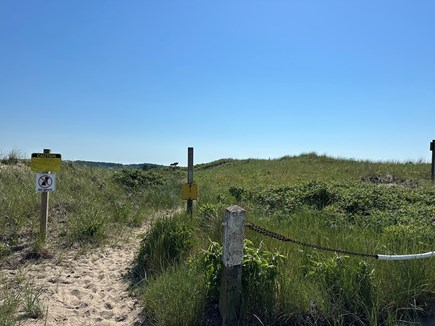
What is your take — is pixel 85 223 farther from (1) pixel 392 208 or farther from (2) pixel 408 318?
(1) pixel 392 208

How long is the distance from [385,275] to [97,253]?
4359mm

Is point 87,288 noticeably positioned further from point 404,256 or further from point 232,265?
point 404,256

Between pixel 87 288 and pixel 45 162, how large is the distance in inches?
102

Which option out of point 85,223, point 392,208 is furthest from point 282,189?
point 85,223

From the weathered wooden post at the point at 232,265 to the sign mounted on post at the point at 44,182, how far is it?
4222 mm

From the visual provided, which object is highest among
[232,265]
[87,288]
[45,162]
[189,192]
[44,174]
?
[45,162]

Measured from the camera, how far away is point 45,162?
21.2 feet

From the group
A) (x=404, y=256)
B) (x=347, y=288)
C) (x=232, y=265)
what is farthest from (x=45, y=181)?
(x=404, y=256)

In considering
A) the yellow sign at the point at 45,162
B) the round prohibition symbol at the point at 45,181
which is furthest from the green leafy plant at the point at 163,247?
the yellow sign at the point at 45,162

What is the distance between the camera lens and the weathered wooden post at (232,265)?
340 cm

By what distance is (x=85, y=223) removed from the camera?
6.84m

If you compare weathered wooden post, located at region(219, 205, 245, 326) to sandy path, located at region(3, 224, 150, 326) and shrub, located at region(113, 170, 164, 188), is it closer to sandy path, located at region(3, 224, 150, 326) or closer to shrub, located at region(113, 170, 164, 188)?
sandy path, located at region(3, 224, 150, 326)

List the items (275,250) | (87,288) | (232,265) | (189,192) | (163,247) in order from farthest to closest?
(189,192), (163,247), (87,288), (275,250), (232,265)

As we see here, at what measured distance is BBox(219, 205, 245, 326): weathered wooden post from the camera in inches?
134
